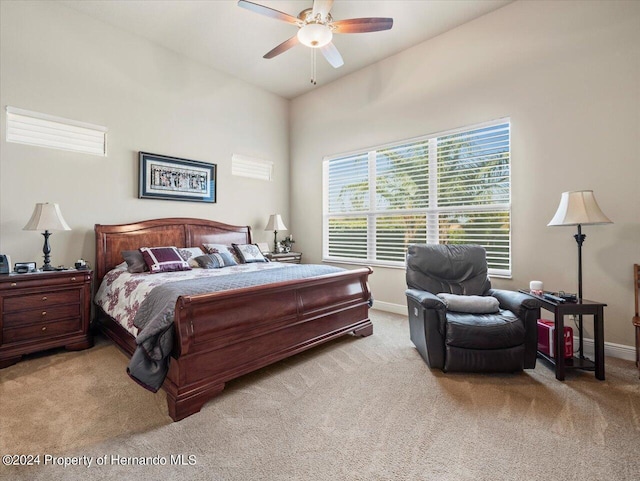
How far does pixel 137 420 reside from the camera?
192 cm

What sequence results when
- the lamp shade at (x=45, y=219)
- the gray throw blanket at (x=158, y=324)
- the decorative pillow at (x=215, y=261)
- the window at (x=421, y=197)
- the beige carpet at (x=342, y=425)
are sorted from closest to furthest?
the beige carpet at (x=342, y=425), the gray throw blanket at (x=158, y=324), the lamp shade at (x=45, y=219), the window at (x=421, y=197), the decorative pillow at (x=215, y=261)

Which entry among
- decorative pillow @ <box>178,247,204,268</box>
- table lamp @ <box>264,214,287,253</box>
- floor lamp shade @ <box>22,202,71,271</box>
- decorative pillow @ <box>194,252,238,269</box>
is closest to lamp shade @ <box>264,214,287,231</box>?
table lamp @ <box>264,214,287,253</box>

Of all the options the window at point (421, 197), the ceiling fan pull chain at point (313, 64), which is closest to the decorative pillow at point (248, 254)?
the window at point (421, 197)

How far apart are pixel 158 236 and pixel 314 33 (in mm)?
3056

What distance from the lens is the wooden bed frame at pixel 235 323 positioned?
78.1 inches

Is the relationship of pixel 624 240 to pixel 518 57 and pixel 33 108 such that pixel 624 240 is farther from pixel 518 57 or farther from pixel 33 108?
pixel 33 108

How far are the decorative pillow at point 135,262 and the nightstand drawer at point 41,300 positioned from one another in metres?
0.50

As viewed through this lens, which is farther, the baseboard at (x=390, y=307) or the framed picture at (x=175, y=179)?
the baseboard at (x=390, y=307)

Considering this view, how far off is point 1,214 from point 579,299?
5.36 meters

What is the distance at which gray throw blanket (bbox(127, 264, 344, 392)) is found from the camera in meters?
1.91

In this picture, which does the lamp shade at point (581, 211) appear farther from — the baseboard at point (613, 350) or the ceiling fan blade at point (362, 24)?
the ceiling fan blade at point (362, 24)

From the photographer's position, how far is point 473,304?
261 centimetres

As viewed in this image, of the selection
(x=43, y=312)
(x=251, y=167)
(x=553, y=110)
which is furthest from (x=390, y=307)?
(x=43, y=312)

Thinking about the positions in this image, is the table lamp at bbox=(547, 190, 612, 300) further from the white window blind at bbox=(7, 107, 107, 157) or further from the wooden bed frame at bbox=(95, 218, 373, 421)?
the white window blind at bbox=(7, 107, 107, 157)
